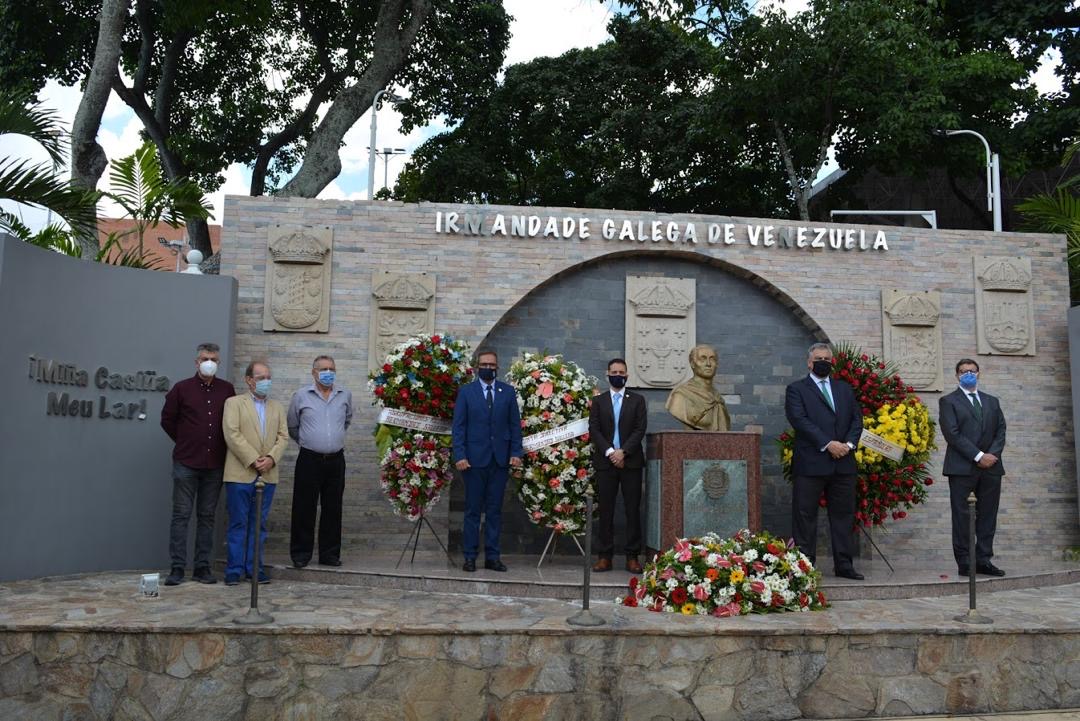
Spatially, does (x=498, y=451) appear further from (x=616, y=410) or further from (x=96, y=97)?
(x=96, y=97)

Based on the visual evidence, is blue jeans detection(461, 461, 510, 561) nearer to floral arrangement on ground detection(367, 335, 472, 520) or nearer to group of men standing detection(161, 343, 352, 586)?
floral arrangement on ground detection(367, 335, 472, 520)

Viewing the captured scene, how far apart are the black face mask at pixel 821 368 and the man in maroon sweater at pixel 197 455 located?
459 cm

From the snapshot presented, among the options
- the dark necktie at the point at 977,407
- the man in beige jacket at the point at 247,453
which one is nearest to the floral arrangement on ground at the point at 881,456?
the dark necktie at the point at 977,407

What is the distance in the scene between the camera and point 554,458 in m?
8.16

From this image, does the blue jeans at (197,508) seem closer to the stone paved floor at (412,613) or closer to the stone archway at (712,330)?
the stone paved floor at (412,613)

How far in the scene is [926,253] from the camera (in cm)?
1052

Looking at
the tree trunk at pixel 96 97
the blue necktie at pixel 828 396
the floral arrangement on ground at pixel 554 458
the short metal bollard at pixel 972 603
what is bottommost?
the short metal bollard at pixel 972 603

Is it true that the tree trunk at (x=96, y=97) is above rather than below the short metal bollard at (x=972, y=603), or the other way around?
above

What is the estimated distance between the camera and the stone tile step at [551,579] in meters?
7.11

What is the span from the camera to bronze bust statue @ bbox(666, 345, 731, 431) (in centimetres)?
806

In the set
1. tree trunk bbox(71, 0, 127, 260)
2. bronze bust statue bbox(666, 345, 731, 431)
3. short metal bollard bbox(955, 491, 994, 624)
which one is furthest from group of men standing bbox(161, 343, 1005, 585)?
tree trunk bbox(71, 0, 127, 260)

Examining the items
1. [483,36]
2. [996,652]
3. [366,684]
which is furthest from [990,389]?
[483,36]

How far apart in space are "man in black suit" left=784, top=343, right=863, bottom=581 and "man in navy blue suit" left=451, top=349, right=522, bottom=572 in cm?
223

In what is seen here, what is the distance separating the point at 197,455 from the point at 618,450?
319 cm
